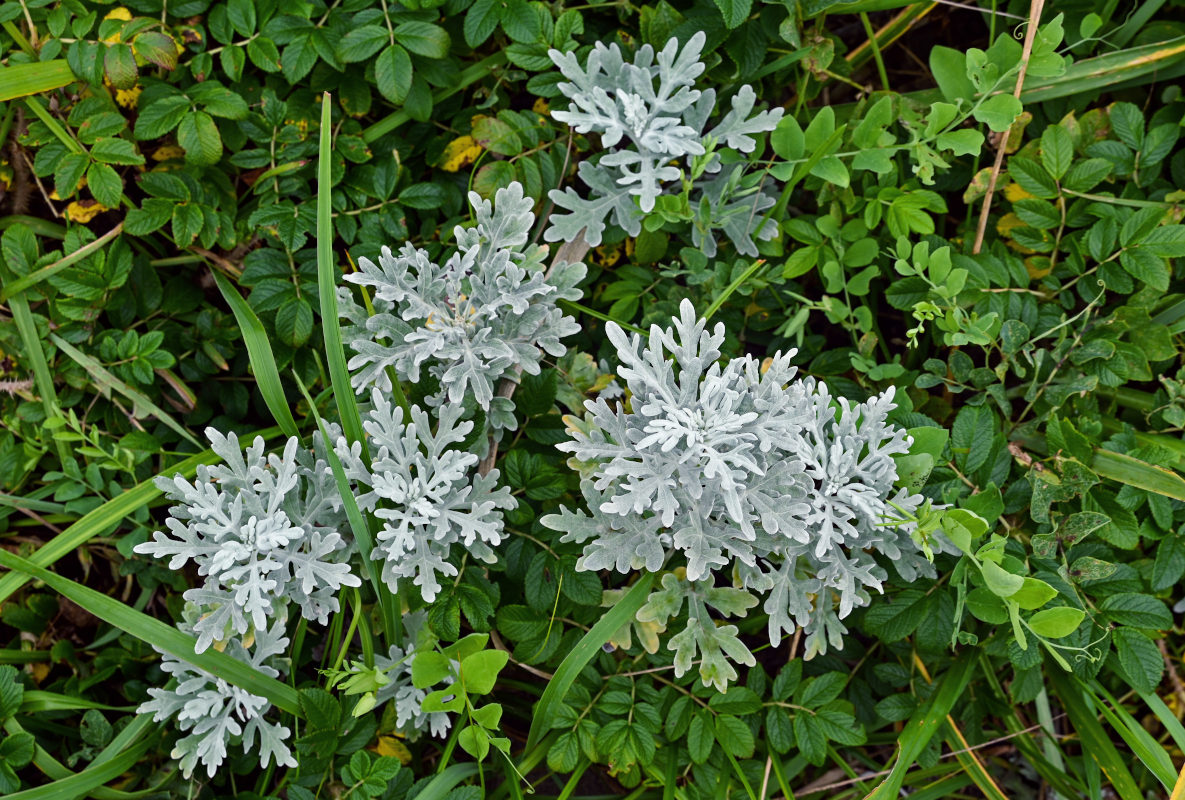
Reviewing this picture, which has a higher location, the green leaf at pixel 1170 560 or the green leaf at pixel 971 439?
the green leaf at pixel 971 439

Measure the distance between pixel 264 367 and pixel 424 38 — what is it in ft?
2.89

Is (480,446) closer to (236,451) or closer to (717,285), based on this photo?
(236,451)

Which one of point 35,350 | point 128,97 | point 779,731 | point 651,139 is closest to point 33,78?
point 128,97

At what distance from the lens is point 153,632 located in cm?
191

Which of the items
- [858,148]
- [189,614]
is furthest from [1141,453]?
[189,614]

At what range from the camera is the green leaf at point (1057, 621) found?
1.65 meters

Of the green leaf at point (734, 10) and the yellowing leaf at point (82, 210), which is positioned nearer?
the green leaf at point (734, 10)

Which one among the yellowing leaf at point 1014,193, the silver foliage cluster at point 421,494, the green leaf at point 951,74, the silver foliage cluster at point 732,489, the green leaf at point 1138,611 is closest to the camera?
the silver foliage cluster at point 732,489

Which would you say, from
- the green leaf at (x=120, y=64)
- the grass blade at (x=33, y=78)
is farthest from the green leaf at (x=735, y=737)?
the grass blade at (x=33, y=78)

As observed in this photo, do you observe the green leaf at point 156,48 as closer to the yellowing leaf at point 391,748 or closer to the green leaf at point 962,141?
the yellowing leaf at point 391,748

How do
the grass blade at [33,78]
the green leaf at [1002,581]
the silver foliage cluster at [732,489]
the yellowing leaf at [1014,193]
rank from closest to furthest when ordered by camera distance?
the green leaf at [1002,581]
the silver foliage cluster at [732,489]
the grass blade at [33,78]
the yellowing leaf at [1014,193]

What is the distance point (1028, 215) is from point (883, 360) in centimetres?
54

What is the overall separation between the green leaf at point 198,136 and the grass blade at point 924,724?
84.5 inches

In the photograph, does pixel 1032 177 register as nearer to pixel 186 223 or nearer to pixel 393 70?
pixel 393 70
